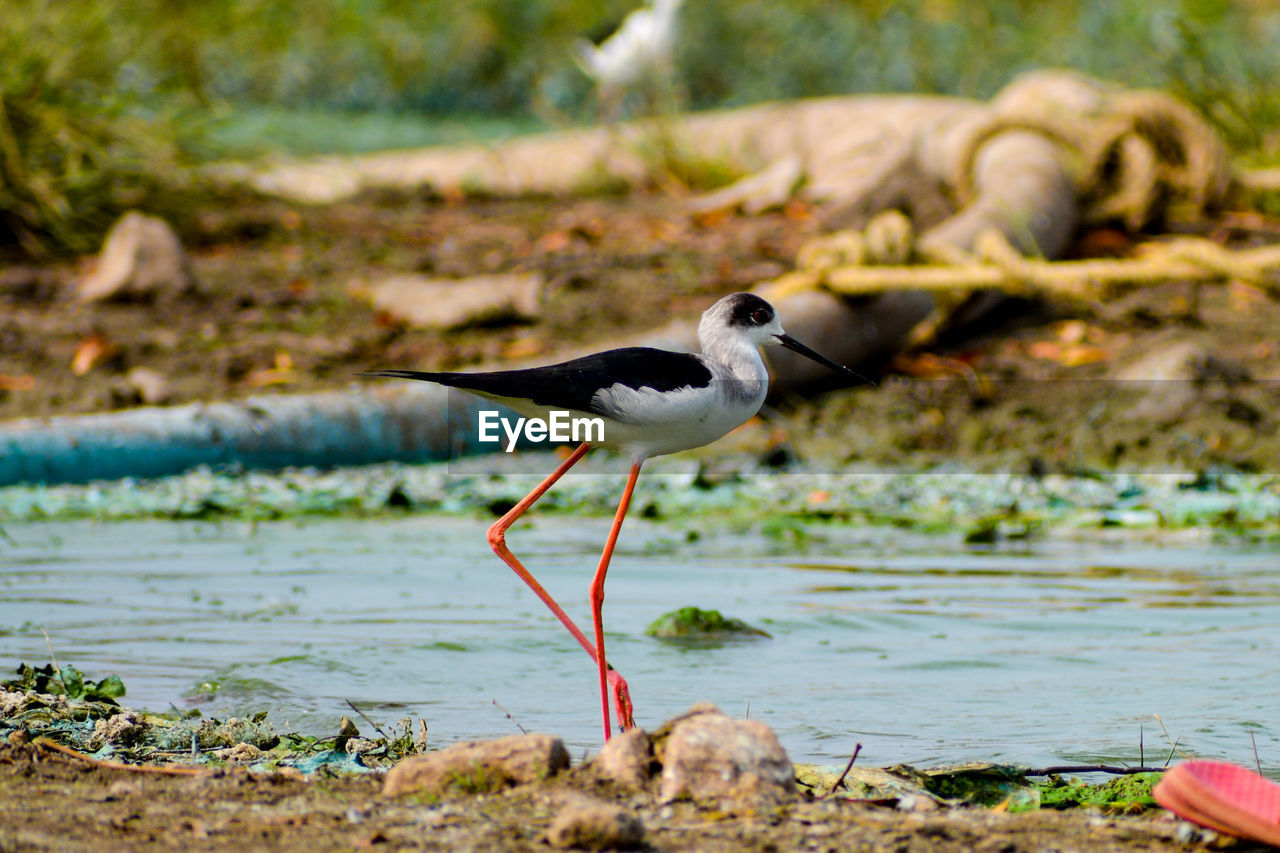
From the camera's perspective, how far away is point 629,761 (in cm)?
221

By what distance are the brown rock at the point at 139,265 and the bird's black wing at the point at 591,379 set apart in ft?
20.5

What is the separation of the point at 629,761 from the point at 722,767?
0.15 meters

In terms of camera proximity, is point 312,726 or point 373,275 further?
point 373,275

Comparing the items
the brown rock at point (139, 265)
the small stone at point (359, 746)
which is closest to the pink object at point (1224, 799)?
the small stone at point (359, 746)

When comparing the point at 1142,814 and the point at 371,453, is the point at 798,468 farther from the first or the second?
the point at 1142,814

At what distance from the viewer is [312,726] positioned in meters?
2.99

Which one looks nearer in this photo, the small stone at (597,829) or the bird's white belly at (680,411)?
the small stone at (597,829)

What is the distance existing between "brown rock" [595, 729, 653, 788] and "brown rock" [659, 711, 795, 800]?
1.8 inches

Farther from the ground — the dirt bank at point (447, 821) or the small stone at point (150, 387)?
the small stone at point (150, 387)

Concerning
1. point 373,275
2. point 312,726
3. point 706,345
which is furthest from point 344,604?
point 373,275

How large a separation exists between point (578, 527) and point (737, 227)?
4549 millimetres

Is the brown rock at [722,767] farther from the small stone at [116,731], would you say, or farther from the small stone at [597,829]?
the small stone at [116,731]

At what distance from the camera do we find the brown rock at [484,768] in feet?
7.25

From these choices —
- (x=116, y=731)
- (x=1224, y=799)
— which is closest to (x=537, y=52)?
(x=116, y=731)
